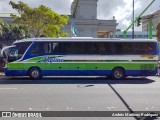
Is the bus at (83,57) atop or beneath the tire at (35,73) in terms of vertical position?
atop

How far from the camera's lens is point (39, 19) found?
36781 millimetres

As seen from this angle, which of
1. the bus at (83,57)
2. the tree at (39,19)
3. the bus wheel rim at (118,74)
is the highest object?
the tree at (39,19)

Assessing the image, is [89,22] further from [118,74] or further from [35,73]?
[35,73]

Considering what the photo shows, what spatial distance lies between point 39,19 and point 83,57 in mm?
17061

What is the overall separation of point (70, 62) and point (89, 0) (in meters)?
54.0

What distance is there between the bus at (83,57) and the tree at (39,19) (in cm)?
1578

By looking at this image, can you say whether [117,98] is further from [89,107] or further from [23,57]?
[23,57]

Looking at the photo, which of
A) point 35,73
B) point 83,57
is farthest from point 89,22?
point 35,73

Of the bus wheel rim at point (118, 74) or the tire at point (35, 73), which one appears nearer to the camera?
the tire at point (35, 73)

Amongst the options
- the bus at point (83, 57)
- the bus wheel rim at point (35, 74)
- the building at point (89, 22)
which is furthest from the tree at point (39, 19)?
the building at point (89, 22)

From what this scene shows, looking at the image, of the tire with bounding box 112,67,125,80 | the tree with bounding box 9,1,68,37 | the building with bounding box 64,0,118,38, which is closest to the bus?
the tire with bounding box 112,67,125,80

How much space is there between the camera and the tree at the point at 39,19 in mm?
36281

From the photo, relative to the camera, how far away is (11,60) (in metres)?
20.8

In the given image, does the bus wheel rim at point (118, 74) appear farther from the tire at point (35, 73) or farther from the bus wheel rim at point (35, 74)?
the bus wheel rim at point (35, 74)
